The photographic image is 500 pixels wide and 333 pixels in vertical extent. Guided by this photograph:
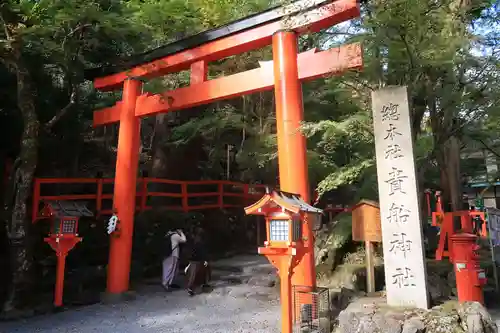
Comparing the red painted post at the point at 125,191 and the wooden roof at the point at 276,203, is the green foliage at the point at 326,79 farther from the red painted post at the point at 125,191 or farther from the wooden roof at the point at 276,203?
the wooden roof at the point at 276,203

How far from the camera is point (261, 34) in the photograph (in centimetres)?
755

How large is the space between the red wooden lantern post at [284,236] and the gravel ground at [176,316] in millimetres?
1385

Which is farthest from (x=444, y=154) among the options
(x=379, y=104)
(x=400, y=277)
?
(x=400, y=277)

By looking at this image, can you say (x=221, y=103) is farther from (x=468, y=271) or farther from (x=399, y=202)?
(x=468, y=271)

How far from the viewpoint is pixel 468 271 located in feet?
19.8

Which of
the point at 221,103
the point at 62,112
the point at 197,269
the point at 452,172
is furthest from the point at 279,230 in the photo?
the point at 221,103

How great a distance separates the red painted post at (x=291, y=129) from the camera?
6.38 meters

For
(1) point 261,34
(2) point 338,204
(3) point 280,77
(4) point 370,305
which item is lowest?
(4) point 370,305

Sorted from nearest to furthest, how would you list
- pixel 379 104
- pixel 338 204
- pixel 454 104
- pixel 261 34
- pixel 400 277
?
pixel 400 277 < pixel 379 104 < pixel 454 104 < pixel 261 34 < pixel 338 204

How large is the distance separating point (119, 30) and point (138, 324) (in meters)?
6.17

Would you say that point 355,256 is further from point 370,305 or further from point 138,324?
point 138,324

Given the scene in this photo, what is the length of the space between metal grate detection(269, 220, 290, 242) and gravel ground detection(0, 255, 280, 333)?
6.35 ft

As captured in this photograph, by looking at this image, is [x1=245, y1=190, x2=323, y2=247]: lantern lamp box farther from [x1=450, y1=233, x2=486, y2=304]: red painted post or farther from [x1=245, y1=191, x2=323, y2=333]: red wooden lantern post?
[x1=450, y1=233, x2=486, y2=304]: red painted post

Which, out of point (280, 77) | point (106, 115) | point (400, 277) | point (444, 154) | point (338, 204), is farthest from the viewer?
point (338, 204)
